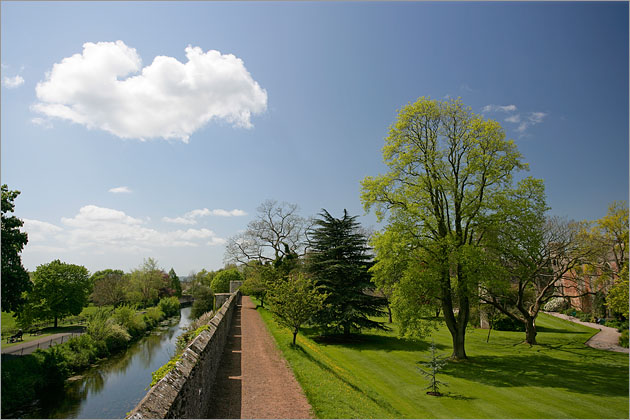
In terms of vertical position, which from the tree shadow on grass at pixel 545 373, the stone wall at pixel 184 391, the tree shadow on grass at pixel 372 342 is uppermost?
the stone wall at pixel 184 391

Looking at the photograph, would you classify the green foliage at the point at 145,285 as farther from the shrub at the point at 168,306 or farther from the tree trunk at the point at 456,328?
the tree trunk at the point at 456,328

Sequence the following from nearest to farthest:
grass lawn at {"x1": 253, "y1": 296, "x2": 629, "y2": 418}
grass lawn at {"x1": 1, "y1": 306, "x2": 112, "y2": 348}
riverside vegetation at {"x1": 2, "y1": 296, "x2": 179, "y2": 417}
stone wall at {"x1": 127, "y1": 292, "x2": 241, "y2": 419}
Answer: stone wall at {"x1": 127, "y1": 292, "x2": 241, "y2": 419} < grass lawn at {"x1": 253, "y1": 296, "x2": 629, "y2": 418} < riverside vegetation at {"x1": 2, "y1": 296, "x2": 179, "y2": 417} < grass lawn at {"x1": 1, "y1": 306, "x2": 112, "y2": 348}

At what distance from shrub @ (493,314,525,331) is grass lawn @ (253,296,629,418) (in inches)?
213

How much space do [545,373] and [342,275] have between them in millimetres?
12066

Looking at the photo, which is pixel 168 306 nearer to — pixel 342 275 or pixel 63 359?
pixel 63 359

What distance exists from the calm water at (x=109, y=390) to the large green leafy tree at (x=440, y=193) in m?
15.6

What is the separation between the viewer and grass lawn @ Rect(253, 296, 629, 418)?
36.0ft

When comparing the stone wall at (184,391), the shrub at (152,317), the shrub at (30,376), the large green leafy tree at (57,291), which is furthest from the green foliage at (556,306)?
the large green leafy tree at (57,291)

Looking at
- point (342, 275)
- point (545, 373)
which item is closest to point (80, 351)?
point (342, 275)

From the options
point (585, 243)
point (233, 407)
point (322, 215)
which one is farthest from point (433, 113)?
point (233, 407)

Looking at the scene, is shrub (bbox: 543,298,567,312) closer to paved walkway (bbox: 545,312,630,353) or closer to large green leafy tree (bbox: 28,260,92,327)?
paved walkway (bbox: 545,312,630,353)

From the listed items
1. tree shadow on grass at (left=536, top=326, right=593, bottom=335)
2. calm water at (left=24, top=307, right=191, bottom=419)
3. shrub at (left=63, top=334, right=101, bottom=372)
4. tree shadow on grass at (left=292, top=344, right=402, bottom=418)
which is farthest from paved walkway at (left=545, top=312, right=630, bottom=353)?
shrub at (left=63, top=334, right=101, bottom=372)

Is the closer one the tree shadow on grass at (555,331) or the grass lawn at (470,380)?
the grass lawn at (470,380)

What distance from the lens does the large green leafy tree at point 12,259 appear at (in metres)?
18.7
